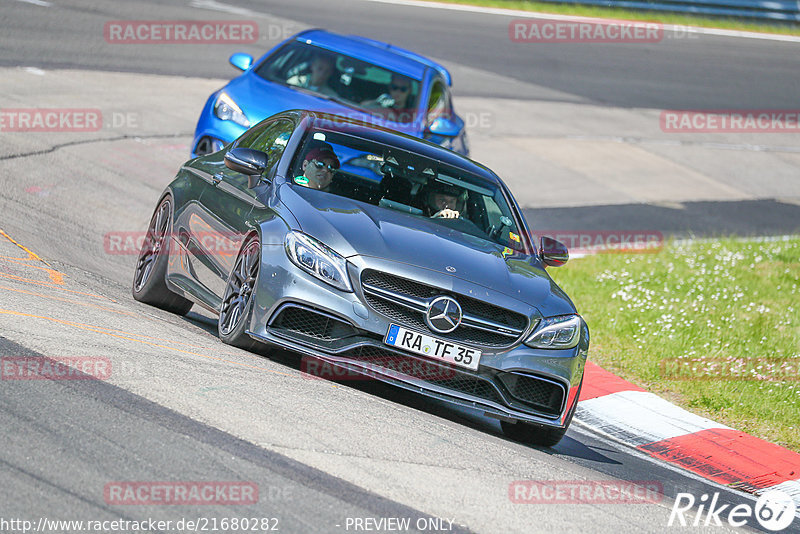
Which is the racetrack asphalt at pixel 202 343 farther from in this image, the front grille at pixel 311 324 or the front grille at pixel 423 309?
the front grille at pixel 423 309

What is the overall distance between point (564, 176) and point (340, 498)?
13.9 metres

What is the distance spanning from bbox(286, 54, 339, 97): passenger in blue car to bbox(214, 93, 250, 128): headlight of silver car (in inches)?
33.4

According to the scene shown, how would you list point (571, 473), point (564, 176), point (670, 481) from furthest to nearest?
point (564, 176)
point (670, 481)
point (571, 473)

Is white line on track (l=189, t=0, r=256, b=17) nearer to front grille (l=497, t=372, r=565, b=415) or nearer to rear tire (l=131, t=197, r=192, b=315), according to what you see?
rear tire (l=131, t=197, r=192, b=315)

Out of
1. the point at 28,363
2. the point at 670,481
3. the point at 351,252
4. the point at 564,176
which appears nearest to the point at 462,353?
the point at 351,252

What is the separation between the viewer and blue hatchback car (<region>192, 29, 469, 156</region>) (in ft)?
39.0

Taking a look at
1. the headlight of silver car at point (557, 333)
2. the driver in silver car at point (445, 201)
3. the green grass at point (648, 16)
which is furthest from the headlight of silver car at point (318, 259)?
the green grass at point (648, 16)

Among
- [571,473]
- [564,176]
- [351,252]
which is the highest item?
[351,252]

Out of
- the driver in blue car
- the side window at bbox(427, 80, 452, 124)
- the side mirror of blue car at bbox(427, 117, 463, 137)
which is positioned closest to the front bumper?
the driver in blue car

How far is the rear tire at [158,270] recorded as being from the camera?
8180 mm

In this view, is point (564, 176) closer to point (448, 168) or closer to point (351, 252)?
point (448, 168)

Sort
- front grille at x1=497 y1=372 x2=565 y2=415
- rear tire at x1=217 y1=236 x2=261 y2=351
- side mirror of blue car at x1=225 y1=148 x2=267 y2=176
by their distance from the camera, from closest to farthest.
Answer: front grille at x1=497 y1=372 x2=565 y2=415, rear tire at x1=217 y1=236 x2=261 y2=351, side mirror of blue car at x1=225 y1=148 x2=267 y2=176

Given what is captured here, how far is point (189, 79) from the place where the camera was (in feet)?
61.1

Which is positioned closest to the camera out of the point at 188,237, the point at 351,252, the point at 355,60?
the point at 351,252
